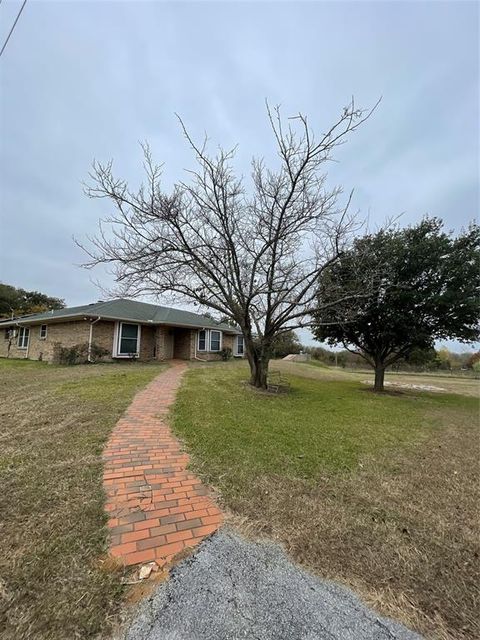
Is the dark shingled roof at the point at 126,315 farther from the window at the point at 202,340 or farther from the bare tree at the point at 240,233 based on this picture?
the bare tree at the point at 240,233

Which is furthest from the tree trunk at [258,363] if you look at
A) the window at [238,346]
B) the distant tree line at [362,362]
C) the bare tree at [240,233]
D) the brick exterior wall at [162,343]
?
the distant tree line at [362,362]

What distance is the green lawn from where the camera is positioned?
1991mm

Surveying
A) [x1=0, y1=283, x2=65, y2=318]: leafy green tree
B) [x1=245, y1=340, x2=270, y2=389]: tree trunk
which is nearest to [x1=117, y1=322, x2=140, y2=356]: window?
[x1=245, y1=340, x2=270, y2=389]: tree trunk

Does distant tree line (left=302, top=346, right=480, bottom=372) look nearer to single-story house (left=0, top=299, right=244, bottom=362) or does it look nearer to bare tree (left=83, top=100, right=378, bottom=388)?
single-story house (left=0, top=299, right=244, bottom=362)

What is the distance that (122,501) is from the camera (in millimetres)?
2746

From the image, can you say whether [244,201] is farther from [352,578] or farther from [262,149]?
[352,578]

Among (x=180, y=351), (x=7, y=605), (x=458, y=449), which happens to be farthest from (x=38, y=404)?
(x=180, y=351)

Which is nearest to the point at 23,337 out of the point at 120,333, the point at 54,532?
the point at 120,333

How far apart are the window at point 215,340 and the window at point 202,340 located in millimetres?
563

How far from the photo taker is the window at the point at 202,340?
19.2 metres

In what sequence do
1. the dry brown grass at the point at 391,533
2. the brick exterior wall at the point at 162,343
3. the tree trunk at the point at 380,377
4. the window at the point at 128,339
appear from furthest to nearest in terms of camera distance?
1. the brick exterior wall at the point at 162,343
2. the window at the point at 128,339
3. the tree trunk at the point at 380,377
4. the dry brown grass at the point at 391,533

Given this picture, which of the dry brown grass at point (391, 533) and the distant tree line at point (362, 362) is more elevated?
the distant tree line at point (362, 362)

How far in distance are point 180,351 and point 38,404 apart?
13.0m

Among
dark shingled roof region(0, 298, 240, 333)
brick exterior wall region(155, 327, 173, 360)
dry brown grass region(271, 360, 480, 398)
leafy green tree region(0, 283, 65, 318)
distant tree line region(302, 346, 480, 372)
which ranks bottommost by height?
dry brown grass region(271, 360, 480, 398)
